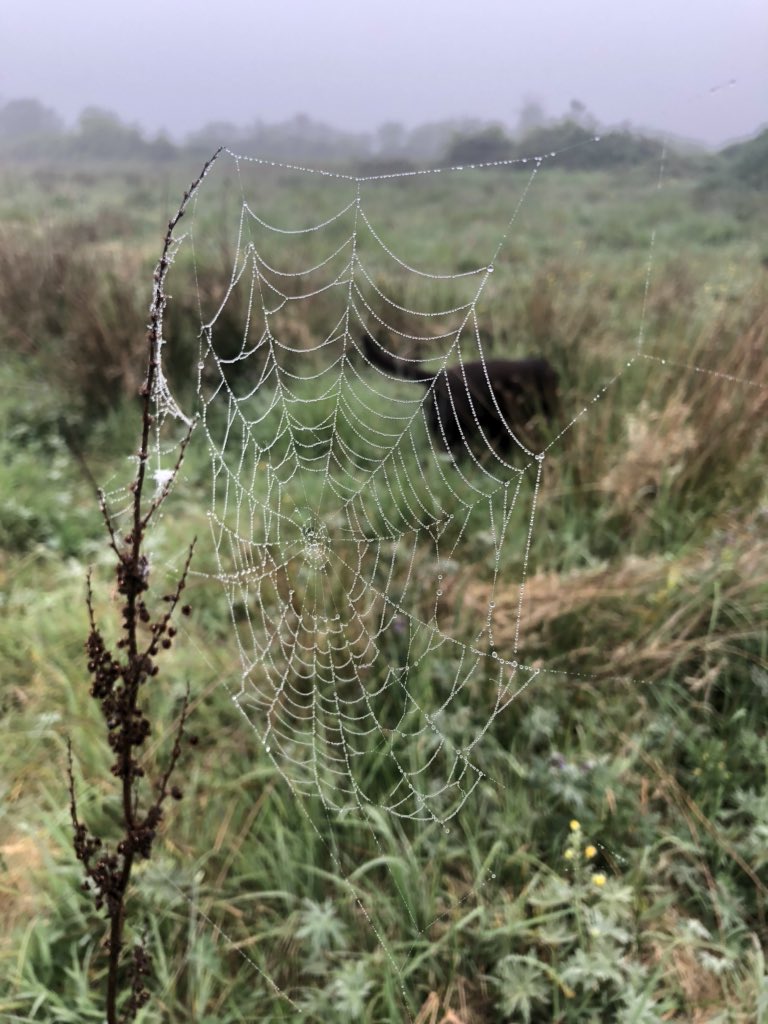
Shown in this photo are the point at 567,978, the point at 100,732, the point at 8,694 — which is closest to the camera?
the point at 567,978

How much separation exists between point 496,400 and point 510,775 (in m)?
1.90

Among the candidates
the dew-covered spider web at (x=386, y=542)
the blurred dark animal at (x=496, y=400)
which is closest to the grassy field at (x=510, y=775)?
the dew-covered spider web at (x=386, y=542)

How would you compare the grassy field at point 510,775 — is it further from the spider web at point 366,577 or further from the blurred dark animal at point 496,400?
the blurred dark animal at point 496,400

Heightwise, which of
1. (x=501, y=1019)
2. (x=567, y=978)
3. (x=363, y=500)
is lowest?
(x=501, y=1019)

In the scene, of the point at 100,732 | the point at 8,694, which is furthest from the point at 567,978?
the point at 8,694

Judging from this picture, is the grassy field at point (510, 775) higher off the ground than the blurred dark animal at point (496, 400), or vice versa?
the blurred dark animal at point (496, 400)

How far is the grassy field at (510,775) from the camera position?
5.74ft

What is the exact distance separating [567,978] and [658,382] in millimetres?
2482

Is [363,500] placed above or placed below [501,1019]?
above

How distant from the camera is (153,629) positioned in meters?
1.02

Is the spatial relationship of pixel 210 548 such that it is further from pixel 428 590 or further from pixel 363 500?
pixel 428 590

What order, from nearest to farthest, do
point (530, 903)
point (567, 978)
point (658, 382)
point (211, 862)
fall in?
point (567, 978), point (530, 903), point (211, 862), point (658, 382)

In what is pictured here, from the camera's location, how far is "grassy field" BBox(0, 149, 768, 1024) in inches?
68.9

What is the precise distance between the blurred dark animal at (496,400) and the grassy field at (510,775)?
178 mm
